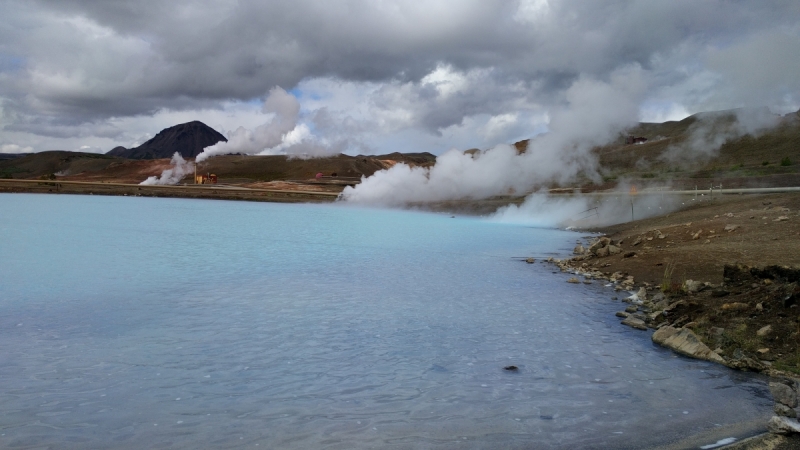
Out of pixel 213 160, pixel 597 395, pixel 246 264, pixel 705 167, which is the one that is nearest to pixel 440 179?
pixel 705 167

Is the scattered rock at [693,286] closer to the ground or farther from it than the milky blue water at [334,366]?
farther from it

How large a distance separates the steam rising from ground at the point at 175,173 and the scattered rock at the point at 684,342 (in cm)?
11172

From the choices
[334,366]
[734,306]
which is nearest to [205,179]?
[334,366]

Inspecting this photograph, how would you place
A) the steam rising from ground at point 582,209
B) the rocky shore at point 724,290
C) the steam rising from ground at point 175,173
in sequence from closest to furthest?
the rocky shore at point 724,290 → the steam rising from ground at point 582,209 → the steam rising from ground at point 175,173

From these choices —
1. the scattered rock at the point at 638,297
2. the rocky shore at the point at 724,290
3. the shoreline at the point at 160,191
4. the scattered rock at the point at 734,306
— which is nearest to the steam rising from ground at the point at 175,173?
the shoreline at the point at 160,191

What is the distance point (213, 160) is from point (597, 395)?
515 feet

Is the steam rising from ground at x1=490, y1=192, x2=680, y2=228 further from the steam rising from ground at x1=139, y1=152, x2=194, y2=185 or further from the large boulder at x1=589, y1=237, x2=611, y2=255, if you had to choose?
the steam rising from ground at x1=139, y1=152, x2=194, y2=185

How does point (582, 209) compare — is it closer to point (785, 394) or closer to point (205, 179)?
point (785, 394)

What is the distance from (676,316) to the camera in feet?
36.7

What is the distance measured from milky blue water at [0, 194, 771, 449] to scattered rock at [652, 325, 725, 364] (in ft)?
1.18

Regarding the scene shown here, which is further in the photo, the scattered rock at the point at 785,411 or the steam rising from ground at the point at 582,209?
the steam rising from ground at the point at 582,209

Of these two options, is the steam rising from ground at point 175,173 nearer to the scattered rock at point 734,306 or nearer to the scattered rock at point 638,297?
the scattered rock at point 638,297

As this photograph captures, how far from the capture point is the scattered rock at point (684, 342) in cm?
911

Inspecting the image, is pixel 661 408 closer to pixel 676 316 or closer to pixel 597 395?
pixel 597 395
